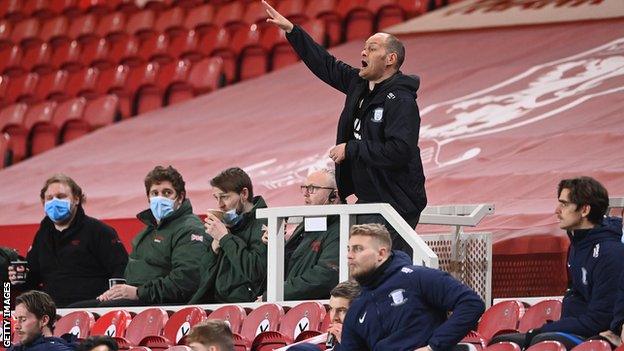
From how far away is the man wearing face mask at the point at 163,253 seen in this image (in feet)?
22.6

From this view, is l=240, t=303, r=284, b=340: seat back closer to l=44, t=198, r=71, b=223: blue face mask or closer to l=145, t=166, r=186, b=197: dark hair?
l=145, t=166, r=186, b=197: dark hair

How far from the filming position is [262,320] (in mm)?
6156

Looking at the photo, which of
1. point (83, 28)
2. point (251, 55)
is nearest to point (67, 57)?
point (83, 28)

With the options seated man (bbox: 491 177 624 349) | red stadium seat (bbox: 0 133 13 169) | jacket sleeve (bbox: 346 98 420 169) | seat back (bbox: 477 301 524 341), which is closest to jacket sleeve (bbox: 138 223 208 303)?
jacket sleeve (bbox: 346 98 420 169)

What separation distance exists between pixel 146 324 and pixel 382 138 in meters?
1.43

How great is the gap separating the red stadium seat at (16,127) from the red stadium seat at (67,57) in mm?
848

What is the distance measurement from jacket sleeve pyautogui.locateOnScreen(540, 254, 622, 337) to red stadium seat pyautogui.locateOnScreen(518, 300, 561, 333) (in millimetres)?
507

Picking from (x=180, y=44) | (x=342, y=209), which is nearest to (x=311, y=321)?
(x=342, y=209)

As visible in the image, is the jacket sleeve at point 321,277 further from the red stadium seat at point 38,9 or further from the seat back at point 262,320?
the red stadium seat at point 38,9

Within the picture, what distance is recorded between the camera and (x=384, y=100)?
6.13 metres

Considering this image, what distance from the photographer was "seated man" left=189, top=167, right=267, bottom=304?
21.7 feet

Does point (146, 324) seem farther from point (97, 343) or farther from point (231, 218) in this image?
point (97, 343)

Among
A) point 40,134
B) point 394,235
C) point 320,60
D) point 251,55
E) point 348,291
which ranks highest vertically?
point 251,55

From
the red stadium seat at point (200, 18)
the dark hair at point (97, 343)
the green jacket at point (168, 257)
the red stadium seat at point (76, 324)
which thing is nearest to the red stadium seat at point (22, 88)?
the red stadium seat at point (200, 18)
